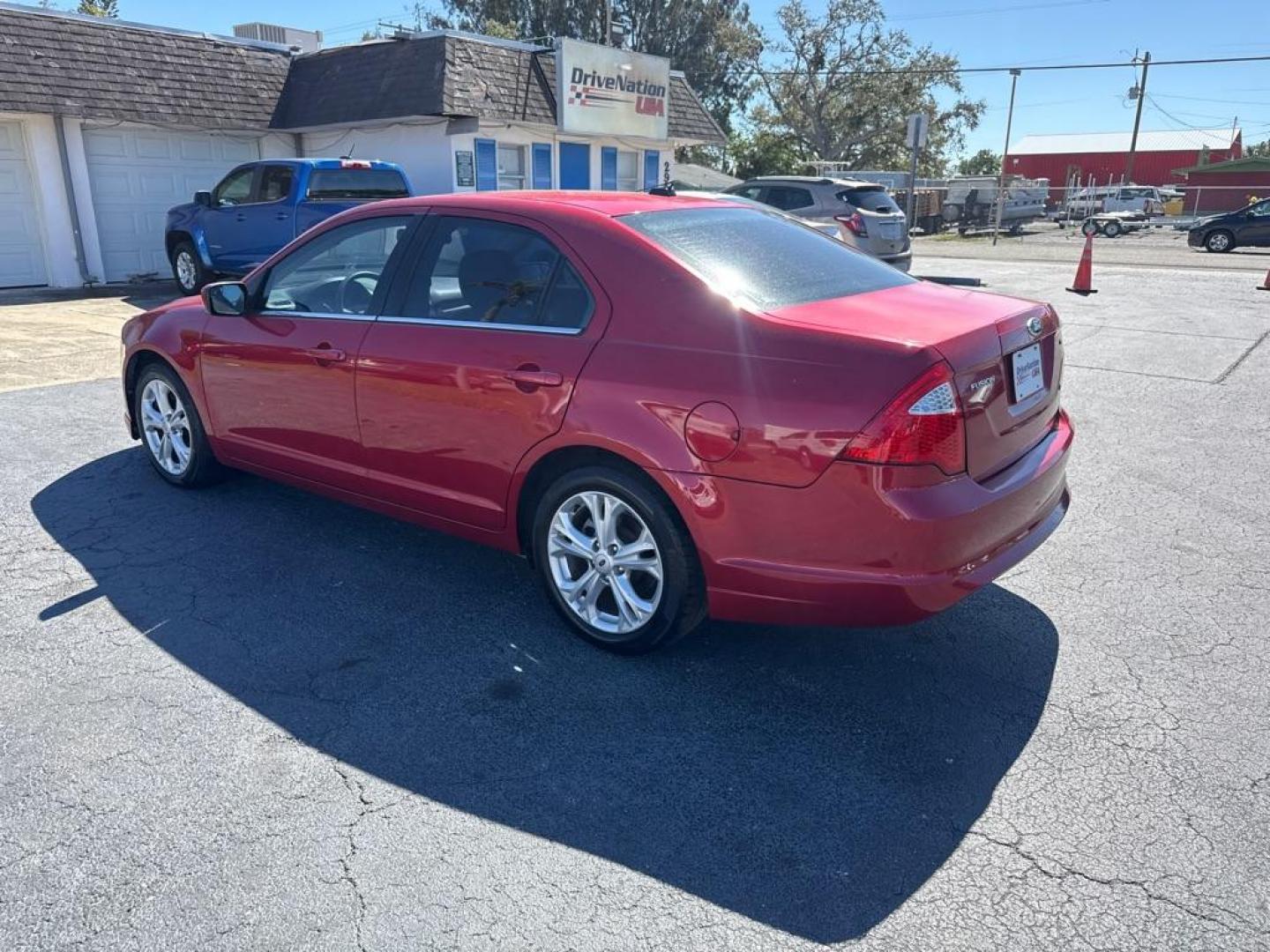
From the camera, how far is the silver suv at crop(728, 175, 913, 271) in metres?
14.4

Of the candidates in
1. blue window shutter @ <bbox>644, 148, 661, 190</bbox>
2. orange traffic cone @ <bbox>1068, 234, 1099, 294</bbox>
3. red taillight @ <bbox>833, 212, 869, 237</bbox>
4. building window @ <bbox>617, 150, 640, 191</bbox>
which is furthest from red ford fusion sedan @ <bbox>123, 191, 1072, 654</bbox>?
blue window shutter @ <bbox>644, 148, 661, 190</bbox>

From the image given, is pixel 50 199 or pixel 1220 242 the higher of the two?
pixel 50 199

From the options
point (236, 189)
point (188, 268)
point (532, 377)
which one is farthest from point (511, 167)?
point (532, 377)

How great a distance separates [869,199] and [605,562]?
13004 millimetres

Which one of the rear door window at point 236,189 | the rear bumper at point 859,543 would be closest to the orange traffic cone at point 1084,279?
the rear door window at point 236,189

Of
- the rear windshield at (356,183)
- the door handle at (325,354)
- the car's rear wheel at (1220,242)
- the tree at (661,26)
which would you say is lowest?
the car's rear wheel at (1220,242)

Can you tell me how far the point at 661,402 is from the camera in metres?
3.19

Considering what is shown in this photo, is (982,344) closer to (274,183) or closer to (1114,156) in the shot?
(274,183)

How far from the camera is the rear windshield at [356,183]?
41.2 ft

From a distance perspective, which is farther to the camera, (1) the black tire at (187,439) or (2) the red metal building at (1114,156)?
(2) the red metal building at (1114,156)

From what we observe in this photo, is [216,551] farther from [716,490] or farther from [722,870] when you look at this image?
[722,870]

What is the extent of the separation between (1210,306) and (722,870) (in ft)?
44.5

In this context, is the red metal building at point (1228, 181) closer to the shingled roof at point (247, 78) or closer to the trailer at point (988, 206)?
the trailer at point (988, 206)

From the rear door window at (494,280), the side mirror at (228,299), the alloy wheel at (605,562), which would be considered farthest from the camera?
the side mirror at (228,299)
